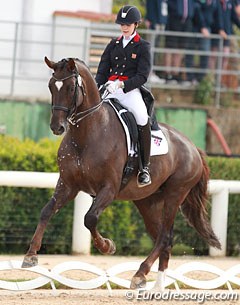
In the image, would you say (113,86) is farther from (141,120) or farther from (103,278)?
(103,278)

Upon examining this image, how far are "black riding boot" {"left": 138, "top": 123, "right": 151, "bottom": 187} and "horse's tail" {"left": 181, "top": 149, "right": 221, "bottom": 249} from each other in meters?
1.32

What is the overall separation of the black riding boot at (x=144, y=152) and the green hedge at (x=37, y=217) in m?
3.43

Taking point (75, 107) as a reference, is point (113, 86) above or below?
above

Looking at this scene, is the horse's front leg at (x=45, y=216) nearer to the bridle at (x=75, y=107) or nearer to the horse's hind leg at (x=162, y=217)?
the bridle at (x=75, y=107)

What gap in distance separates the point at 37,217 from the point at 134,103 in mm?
3750

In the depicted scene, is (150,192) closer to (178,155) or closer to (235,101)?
(178,155)

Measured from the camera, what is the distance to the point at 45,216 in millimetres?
10234

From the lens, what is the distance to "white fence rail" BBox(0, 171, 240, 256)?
13.5 metres

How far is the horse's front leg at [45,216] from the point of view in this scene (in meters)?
9.94

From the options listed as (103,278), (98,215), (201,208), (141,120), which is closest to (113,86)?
(141,120)

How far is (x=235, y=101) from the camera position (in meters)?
18.2

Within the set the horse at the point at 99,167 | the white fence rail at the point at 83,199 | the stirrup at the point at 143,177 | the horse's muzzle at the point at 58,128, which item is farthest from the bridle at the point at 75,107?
the white fence rail at the point at 83,199

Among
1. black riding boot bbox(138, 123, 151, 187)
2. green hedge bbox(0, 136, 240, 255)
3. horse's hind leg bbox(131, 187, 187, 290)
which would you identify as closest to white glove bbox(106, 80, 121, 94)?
black riding boot bbox(138, 123, 151, 187)

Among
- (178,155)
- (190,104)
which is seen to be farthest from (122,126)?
(190,104)
